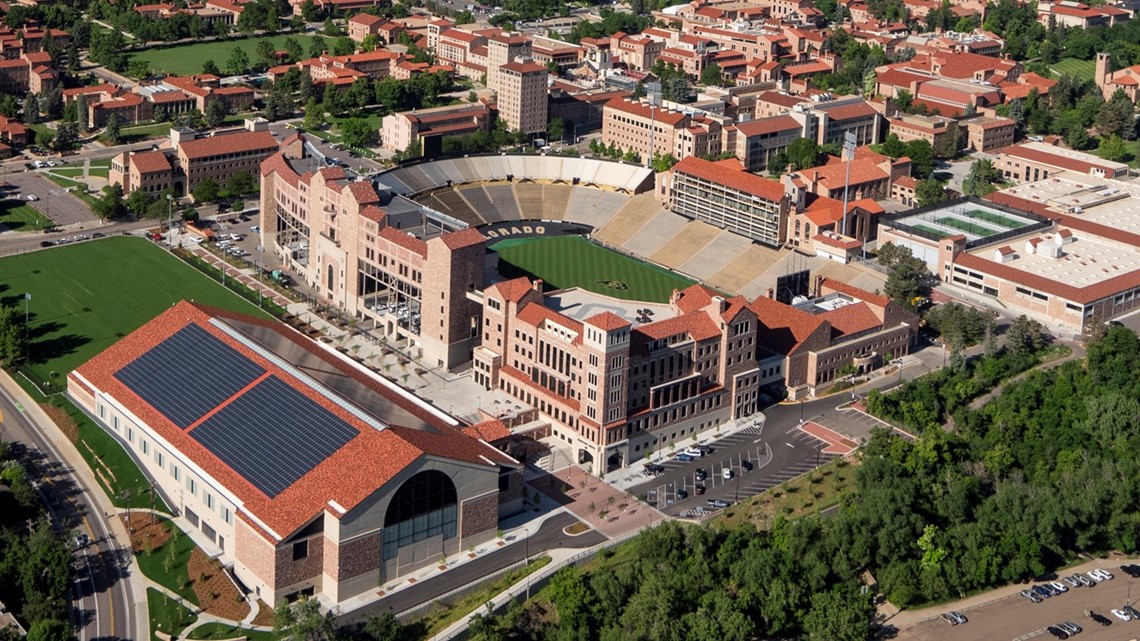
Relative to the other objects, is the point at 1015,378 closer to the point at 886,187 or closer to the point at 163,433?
the point at 886,187

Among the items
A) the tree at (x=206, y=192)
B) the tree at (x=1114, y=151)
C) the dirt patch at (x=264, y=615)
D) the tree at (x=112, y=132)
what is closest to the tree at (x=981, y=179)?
the tree at (x=1114, y=151)

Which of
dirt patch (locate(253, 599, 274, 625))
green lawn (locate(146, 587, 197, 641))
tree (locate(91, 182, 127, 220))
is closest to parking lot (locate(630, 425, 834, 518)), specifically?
dirt patch (locate(253, 599, 274, 625))

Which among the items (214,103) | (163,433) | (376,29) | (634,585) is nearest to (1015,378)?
(634,585)

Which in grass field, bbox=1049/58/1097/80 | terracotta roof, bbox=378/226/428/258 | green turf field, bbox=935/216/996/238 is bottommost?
green turf field, bbox=935/216/996/238

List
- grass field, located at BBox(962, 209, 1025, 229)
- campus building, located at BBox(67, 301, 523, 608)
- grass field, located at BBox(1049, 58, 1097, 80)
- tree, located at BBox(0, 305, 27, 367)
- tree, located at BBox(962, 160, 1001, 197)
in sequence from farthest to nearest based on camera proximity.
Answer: grass field, located at BBox(1049, 58, 1097, 80) < tree, located at BBox(962, 160, 1001, 197) < grass field, located at BBox(962, 209, 1025, 229) < tree, located at BBox(0, 305, 27, 367) < campus building, located at BBox(67, 301, 523, 608)

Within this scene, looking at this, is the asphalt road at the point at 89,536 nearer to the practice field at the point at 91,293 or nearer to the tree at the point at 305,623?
the tree at the point at 305,623

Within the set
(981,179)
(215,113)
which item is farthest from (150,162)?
(981,179)

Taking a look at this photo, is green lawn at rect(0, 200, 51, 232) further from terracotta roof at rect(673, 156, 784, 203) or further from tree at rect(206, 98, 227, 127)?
terracotta roof at rect(673, 156, 784, 203)

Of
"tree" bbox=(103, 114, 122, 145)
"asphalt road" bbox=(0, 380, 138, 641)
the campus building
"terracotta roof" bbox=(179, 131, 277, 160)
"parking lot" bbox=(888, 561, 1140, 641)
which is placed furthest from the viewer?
"tree" bbox=(103, 114, 122, 145)
